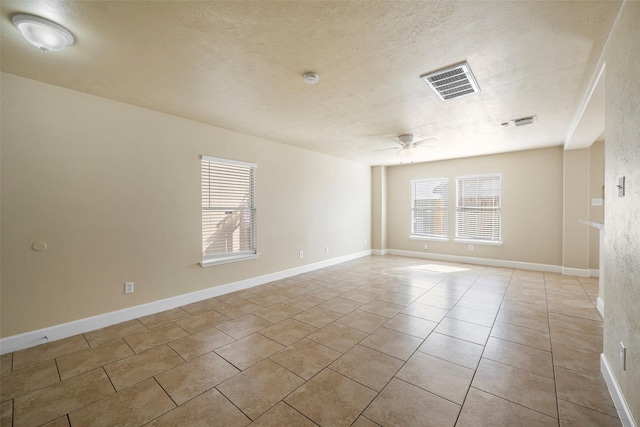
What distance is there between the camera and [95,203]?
118 inches

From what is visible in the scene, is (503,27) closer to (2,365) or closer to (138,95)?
(138,95)

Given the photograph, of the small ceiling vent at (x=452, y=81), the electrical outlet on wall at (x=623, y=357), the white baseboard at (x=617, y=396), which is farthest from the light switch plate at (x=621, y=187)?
the small ceiling vent at (x=452, y=81)

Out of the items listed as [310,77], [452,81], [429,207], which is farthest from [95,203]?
[429,207]

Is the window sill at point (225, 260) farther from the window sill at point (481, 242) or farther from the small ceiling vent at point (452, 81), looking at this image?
the window sill at point (481, 242)

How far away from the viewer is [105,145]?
305cm

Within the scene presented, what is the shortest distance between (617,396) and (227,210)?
4415 mm

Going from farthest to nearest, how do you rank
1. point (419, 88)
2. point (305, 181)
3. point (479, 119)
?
point (305, 181), point (479, 119), point (419, 88)

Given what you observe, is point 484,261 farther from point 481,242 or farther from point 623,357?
point 623,357

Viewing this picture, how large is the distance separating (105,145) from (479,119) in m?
4.76

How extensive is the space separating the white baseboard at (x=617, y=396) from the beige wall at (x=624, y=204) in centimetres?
5

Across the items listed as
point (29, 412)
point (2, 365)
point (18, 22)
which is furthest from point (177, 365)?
point (18, 22)

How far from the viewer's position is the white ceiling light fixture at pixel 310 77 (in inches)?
97.0

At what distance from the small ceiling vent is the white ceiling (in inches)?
3.3

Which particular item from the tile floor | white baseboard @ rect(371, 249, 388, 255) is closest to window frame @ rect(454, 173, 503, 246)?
white baseboard @ rect(371, 249, 388, 255)
